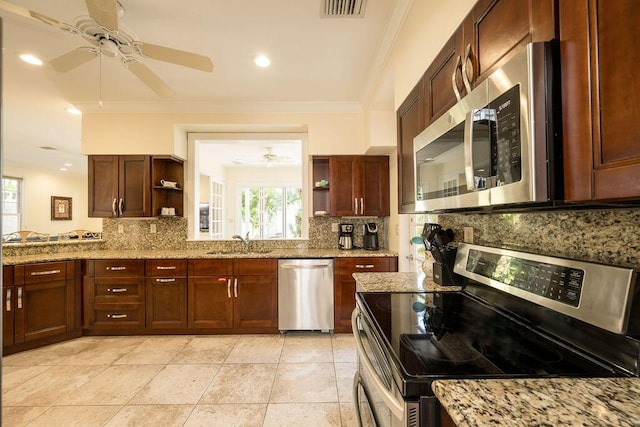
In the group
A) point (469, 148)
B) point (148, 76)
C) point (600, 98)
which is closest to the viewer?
point (600, 98)

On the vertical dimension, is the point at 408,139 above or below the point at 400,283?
above

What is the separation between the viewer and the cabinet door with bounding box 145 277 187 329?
312 cm

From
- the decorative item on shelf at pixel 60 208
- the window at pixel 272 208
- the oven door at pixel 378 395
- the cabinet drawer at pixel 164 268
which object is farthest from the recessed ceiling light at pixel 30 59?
the decorative item on shelf at pixel 60 208

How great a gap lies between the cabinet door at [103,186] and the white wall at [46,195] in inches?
207

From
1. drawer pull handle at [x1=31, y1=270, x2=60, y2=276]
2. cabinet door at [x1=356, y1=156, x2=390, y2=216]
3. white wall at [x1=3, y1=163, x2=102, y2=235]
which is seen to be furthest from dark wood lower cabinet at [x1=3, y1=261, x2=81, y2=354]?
white wall at [x1=3, y1=163, x2=102, y2=235]

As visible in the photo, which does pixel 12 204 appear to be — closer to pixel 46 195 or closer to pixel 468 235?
pixel 46 195

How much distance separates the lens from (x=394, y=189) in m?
3.35

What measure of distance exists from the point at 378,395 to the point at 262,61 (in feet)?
8.46

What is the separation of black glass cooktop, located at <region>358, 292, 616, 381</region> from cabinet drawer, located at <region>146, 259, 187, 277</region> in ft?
7.96

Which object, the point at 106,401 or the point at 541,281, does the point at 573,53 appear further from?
the point at 106,401

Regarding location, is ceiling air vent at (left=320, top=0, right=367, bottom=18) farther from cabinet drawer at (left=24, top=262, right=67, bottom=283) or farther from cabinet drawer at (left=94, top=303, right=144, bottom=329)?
cabinet drawer at (left=24, top=262, right=67, bottom=283)

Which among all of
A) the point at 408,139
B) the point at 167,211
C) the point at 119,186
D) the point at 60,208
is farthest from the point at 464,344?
the point at 60,208

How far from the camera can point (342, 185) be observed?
138 inches

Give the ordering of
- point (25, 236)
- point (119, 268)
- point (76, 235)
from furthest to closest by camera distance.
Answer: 1. point (76, 235)
2. point (25, 236)
3. point (119, 268)
